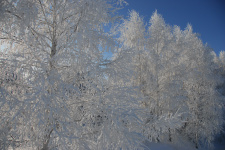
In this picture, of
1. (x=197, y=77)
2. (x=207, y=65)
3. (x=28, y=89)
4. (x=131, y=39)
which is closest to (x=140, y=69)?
(x=131, y=39)

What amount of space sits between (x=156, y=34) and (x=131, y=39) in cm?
189

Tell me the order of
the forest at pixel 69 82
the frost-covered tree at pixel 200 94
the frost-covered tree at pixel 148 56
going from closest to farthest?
the forest at pixel 69 82, the frost-covered tree at pixel 148 56, the frost-covered tree at pixel 200 94

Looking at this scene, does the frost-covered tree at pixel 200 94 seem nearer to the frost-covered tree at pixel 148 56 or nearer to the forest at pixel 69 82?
the frost-covered tree at pixel 148 56

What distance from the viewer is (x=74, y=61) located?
9.75ft

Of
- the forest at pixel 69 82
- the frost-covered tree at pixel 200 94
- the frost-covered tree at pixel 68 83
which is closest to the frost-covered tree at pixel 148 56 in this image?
the frost-covered tree at pixel 200 94

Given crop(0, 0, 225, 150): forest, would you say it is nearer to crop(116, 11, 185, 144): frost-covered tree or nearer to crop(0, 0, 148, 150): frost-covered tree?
crop(0, 0, 148, 150): frost-covered tree

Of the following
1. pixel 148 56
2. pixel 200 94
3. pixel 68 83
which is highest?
pixel 148 56

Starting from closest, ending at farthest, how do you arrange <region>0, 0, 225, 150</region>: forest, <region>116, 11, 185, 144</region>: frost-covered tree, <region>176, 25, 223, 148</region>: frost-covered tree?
1. <region>0, 0, 225, 150</region>: forest
2. <region>116, 11, 185, 144</region>: frost-covered tree
3. <region>176, 25, 223, 148</region>: frost-covered tree

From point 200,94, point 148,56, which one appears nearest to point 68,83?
point 148,56

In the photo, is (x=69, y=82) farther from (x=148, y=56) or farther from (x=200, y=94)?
(x=200, y=94)

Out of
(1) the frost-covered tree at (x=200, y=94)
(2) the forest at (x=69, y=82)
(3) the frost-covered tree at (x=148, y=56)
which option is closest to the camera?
(2) the forest at (x=69, y=82)

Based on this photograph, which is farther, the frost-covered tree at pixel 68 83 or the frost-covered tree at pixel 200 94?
the frost-covered tree at pixel 200 94

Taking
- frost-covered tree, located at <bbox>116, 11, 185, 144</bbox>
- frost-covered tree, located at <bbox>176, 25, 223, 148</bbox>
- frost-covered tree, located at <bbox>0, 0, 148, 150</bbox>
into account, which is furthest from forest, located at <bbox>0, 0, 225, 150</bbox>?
frost-covered tree, located at <bbox>176, 25, 223, 148</bbox>

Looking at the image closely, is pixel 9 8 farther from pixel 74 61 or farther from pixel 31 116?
pixel 31 116
